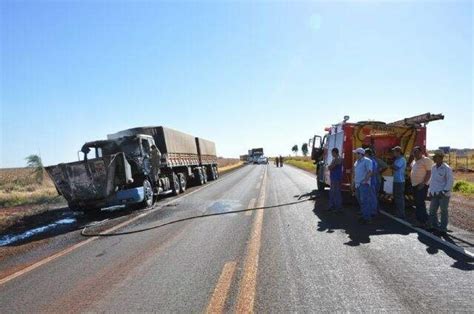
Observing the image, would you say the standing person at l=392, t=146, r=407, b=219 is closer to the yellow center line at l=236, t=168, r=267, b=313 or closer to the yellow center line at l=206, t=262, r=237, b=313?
the yellow center line at l=236, t=168, r=267, b=313

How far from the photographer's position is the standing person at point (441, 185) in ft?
29.0

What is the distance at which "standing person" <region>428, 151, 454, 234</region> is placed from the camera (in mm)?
8844

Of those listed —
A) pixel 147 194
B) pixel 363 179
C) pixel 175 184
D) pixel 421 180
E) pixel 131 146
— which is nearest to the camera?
pixel 421 180

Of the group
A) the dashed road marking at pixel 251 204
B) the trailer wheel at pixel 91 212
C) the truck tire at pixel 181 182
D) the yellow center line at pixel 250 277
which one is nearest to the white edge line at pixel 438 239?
the yellow center line at pixel 250 277

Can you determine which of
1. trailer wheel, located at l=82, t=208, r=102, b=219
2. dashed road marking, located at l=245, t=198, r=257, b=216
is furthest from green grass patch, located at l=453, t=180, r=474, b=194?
trailer wheel, located at l=82, t=208, r=102, b=219

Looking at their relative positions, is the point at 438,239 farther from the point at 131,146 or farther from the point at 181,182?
the point at 181,182

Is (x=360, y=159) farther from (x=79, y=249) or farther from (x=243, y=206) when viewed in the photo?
(x=79, y=249)

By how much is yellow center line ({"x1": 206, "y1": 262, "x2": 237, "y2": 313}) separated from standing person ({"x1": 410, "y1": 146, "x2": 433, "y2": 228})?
5211 millimetres

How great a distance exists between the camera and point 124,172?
591 inches

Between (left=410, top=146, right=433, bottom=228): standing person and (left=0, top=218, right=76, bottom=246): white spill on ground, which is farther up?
(left=410, top=146, right=433, bottom=228): standing person

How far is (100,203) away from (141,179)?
7.30 feet

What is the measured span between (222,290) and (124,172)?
33.5ft

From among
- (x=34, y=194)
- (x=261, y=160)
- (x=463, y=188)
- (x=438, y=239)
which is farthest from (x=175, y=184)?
(x=261, y=160)

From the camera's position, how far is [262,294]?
17.3 ft
